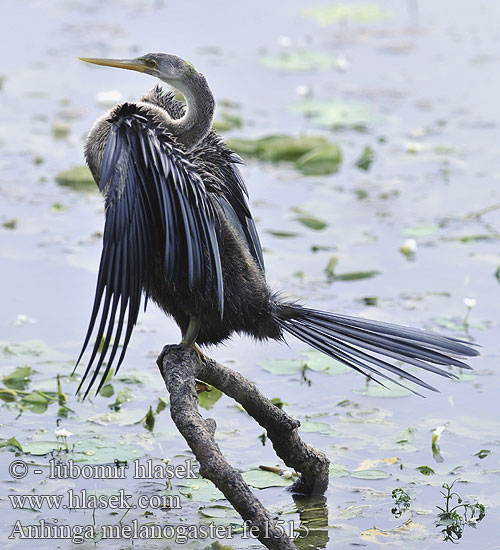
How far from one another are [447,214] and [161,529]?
345cm

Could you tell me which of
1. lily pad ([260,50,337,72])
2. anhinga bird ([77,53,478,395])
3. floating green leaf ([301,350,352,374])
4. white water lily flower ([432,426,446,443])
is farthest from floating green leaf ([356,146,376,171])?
anhinga bird ([77,53,478,395])

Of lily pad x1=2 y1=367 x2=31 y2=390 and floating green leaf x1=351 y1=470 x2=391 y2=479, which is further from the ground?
lily pad x1=2 y1=367 x2=31 y2=390

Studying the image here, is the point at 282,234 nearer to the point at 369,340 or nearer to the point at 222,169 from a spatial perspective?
the point at 222,169

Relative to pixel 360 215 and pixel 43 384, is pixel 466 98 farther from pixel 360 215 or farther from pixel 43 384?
pixel 43 384

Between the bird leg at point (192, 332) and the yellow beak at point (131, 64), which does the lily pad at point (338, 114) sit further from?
the bird leg at point (192, 332)

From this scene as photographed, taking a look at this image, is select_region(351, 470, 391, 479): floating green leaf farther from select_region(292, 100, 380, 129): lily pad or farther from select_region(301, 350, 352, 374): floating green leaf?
select_region(292, 100, 380, 129): lily pad

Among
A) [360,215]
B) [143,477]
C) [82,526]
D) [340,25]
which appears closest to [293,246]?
[360,215]

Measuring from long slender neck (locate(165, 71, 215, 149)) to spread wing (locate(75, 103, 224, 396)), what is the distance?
0.17 meters

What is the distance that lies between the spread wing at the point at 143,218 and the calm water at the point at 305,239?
0.85 meters

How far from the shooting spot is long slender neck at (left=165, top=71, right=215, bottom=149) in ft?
10.8

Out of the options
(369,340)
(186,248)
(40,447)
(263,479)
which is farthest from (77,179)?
(369,340)

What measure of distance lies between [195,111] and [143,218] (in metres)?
0.46

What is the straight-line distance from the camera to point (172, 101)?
349 centimetres

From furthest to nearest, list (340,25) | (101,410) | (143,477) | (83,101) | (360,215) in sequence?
(340,25), (83,101), (360,215), (101,410), (143,477)
